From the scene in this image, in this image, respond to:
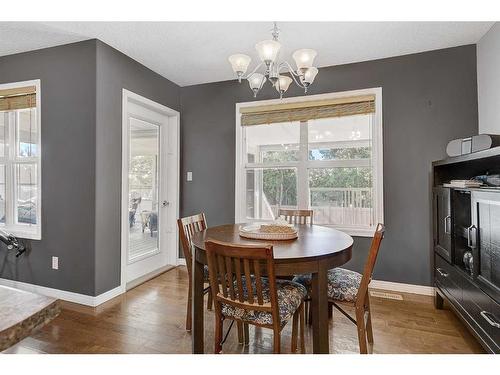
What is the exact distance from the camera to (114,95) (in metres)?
2.87

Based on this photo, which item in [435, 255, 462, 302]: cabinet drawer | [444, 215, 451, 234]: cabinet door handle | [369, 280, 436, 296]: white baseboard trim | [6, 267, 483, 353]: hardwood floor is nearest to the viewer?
[6, 267, 483, 353]: hardwood floor

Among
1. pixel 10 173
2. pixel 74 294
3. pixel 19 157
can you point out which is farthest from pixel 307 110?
pixel 10 173

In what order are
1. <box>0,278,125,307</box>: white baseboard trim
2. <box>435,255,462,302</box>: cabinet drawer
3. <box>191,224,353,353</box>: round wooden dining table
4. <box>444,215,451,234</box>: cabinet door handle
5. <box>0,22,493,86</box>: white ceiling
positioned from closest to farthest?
<box>191,224,353,353</box>: round wooden dining table
<box>435,255,462,302</box>: cabinet drawer
<box>444,215,451,234</box>: cabinet door handle
<box>0,22,493,86</box>: white ceiling
<box>0,278,125,307</box>: white baseboard trim

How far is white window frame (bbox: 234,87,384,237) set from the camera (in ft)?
10.1

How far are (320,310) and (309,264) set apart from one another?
0.89ft

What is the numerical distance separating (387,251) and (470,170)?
1.09 m

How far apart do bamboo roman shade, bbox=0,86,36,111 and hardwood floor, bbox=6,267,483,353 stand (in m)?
2.07

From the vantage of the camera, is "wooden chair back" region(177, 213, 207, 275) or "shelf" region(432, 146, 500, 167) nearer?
"shelf" region(432, 146, 500, 167)

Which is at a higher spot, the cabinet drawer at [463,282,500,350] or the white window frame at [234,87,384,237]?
the white window frame at [234,87,384,237]

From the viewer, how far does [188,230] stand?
2.35m

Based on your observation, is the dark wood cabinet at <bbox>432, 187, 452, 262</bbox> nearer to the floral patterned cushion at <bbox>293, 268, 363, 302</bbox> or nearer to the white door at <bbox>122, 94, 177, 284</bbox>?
the floral patterned cushion at <bbox>293, 268, 363, 302</bbox>

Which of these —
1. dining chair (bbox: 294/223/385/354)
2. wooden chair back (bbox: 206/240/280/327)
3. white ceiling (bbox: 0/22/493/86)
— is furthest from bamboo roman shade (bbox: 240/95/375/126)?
wooden chair back (bbox: 206/240/280/327)

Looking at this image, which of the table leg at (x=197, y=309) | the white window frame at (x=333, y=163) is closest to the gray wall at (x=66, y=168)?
the table leg at (x=197, y=309)
